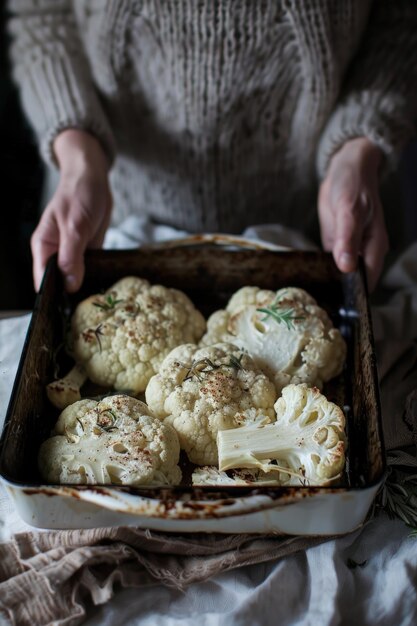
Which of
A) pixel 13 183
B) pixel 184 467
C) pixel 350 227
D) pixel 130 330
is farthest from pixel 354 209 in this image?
pixel 13 183

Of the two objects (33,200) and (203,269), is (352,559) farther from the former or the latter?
(33,200)

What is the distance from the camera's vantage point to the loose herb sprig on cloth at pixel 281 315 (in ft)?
3.45

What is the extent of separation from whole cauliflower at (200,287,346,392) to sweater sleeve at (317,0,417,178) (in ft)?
1.66

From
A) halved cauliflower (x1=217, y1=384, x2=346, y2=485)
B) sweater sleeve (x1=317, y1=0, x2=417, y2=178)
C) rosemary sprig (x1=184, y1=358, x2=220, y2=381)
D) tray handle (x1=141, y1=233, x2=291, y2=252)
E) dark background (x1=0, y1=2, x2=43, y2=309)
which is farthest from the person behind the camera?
dark background (x1=0, y1=2, x2=43, y2=309)

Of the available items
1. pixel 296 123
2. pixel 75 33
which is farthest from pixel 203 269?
pixel 75 33

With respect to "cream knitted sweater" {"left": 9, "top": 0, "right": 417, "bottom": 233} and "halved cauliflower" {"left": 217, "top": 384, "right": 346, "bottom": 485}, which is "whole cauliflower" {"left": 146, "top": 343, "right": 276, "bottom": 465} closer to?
"halved cauliflower" {"left": 217, "top": 384, "right": 346, "bottom": 485}

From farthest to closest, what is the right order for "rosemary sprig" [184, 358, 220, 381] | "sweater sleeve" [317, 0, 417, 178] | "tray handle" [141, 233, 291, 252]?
"sweater sleeve" [317, 0, 417, 178] < "tray handle" [141, 233, 291, 252] < "rosemary sprig" [184, 358, 220, 381]

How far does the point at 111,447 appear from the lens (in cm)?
84

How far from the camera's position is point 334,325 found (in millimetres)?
1188

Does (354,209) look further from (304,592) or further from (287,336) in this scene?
(304,592)

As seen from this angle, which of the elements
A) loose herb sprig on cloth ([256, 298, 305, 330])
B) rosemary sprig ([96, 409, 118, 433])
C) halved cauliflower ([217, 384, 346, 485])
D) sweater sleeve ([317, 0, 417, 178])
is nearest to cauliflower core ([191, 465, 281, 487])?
halved cauliflower ([217, 384, 346, 485])

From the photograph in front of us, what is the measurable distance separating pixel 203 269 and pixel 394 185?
0.88 metres

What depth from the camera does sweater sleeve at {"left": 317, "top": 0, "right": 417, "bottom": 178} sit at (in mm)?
1446

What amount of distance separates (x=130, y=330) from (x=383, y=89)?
0.83 m
